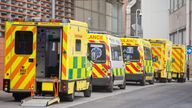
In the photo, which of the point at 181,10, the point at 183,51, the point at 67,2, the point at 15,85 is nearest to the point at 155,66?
the point at 183,51

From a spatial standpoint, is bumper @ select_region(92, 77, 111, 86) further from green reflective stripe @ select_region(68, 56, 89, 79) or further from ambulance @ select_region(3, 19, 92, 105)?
ambulance @ select_region(3, 19, 92, 105)

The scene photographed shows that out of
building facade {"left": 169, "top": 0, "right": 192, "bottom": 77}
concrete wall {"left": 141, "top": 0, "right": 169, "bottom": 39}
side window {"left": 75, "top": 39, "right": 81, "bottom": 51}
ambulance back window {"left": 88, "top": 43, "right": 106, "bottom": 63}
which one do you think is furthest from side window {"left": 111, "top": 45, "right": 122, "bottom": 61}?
concrete wall {"left": 141, "top": 0, "right": 169, "bottom": 39}

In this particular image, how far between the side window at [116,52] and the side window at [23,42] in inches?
281

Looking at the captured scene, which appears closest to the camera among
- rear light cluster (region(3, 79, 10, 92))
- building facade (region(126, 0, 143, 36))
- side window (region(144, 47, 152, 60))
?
rear light cluster (region(3, 79, 10, 92))

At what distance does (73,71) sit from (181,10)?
40.3 m

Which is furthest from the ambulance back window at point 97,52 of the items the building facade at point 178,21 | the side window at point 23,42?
the building facade at point 178,21

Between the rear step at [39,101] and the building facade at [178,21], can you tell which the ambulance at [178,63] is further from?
the rear step at [39,101]

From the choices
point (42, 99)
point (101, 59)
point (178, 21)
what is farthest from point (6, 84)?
point (178, 21)

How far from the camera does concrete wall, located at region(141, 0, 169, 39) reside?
227ft

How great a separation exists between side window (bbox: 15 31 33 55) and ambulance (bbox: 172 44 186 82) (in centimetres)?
2127

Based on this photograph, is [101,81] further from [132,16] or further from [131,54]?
[132,16]

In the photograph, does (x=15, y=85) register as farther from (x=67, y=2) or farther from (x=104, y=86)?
(x=67, y=2)

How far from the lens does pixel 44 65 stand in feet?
61.3

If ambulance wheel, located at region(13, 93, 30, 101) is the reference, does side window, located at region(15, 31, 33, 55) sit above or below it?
above
